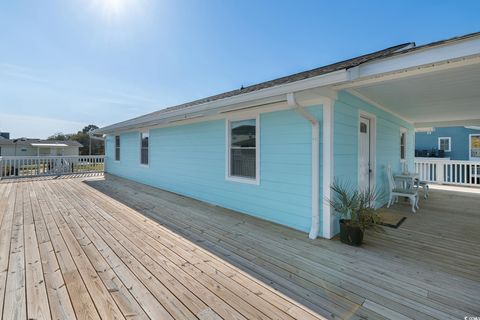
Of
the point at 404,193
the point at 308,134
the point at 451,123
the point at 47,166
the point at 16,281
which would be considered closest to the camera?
the point at 16,281

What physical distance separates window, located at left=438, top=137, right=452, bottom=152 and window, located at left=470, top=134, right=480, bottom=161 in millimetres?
912

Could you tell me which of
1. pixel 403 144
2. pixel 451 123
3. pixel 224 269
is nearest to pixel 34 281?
pixel 224 269

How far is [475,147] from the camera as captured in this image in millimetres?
11539

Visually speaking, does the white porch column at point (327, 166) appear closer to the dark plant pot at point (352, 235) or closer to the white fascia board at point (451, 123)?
the dark plant pot at point (352, 235)

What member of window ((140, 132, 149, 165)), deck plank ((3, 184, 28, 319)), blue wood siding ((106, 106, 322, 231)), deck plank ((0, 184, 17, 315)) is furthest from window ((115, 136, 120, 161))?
deck plank ((3, 184, 28, 319))

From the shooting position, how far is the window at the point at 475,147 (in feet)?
37.6

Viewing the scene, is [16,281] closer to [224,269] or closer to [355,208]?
[224,269]

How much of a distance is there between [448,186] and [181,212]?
9475 mm

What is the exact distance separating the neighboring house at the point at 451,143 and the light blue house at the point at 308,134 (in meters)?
9.24

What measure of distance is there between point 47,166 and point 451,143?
72.1ft

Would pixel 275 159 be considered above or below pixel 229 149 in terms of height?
below

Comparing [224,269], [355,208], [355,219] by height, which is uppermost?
[355,208]

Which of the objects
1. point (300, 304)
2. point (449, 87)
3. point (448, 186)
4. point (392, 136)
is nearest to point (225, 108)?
point (300, 304)

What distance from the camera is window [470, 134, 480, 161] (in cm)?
1146
